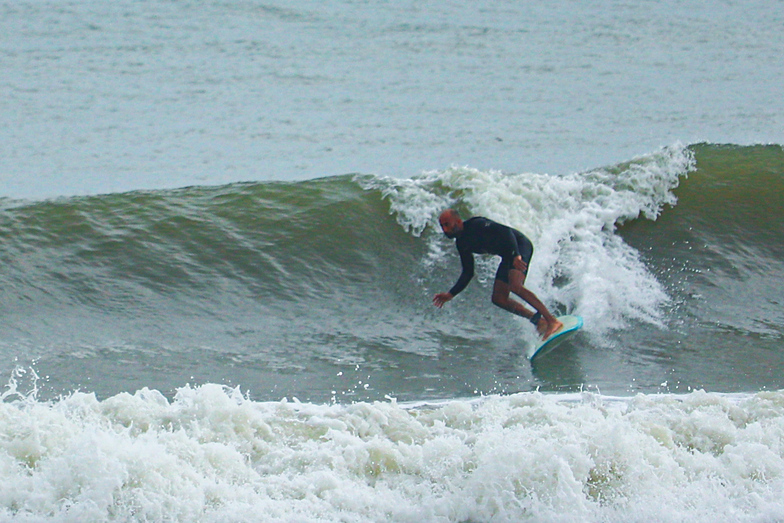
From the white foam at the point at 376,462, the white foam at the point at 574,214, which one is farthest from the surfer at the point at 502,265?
the white foam at the point at 376,462

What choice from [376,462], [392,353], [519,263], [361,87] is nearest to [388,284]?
[392,353]

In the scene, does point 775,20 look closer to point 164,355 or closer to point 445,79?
point 445,79

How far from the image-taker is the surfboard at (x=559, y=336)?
298 inches

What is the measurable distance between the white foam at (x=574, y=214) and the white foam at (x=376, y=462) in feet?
11.3

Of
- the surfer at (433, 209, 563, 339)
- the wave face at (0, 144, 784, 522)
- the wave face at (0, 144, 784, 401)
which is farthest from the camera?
the surfer at (433, 209, 563, 339)

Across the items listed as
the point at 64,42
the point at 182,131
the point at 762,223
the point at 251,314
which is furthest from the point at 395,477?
the point at 64,42

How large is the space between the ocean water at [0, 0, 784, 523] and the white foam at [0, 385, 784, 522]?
0.05ft

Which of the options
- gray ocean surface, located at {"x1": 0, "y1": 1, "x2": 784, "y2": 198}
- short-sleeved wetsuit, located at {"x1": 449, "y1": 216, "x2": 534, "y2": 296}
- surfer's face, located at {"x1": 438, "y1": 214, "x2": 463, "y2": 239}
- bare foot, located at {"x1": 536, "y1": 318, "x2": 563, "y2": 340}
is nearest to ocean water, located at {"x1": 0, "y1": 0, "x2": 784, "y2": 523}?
gray ocean surface, located at {"x1": 0, "y1": 1, "x2": 784, "y2": 198}

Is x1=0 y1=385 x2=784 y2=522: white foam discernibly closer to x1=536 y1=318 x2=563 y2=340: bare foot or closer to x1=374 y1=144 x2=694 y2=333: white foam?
x1=536 y1=318 x2=563 y2=340: bare foot

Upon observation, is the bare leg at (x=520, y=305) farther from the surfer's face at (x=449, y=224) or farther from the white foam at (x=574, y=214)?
the white foam at (x=574, y=214)

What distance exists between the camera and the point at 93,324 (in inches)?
316

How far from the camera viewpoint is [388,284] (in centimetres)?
944

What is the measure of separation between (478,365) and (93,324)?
11.2ft

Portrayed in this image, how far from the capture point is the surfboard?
7.56 meters
